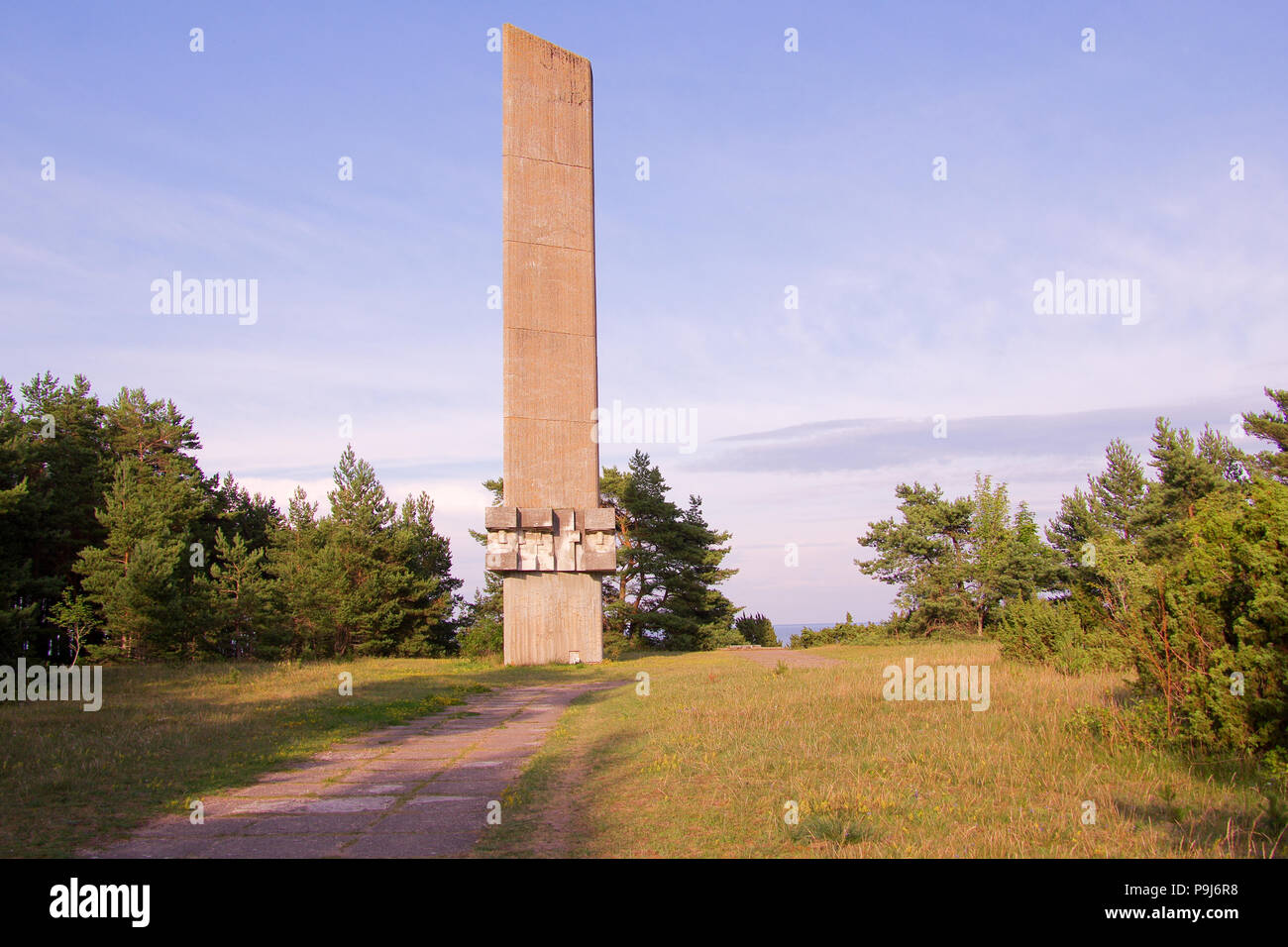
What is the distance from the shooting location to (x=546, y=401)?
2569 centimetres

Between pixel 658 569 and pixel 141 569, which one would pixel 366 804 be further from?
pixel 658 569

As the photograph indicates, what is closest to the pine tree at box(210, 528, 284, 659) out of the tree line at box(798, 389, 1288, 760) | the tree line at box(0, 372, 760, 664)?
the tree line at box(0, 372, 760, 664)

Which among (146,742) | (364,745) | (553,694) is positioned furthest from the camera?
(553,694)

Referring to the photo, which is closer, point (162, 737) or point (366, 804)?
point (366, 804)

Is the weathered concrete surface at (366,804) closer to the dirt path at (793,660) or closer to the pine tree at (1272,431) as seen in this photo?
the dirt path at (793,660)

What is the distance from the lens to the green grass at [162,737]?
6.77 m

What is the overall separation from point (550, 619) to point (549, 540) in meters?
2.51

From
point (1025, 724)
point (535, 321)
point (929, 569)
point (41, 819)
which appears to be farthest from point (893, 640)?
point (41, 819)

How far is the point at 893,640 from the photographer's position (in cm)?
3172

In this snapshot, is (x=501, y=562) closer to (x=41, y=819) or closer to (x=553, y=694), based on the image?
(x=553, y=694)

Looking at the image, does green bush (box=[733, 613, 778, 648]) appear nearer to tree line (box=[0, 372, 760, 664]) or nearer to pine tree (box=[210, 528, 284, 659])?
tree line (box=[0, 372, 760, 664])

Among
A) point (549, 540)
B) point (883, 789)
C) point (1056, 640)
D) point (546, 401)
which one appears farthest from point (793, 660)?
point (883, 789)

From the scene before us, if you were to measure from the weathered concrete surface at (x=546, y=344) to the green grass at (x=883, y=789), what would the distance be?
1489cm

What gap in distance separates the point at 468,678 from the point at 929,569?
1998 centimetres
